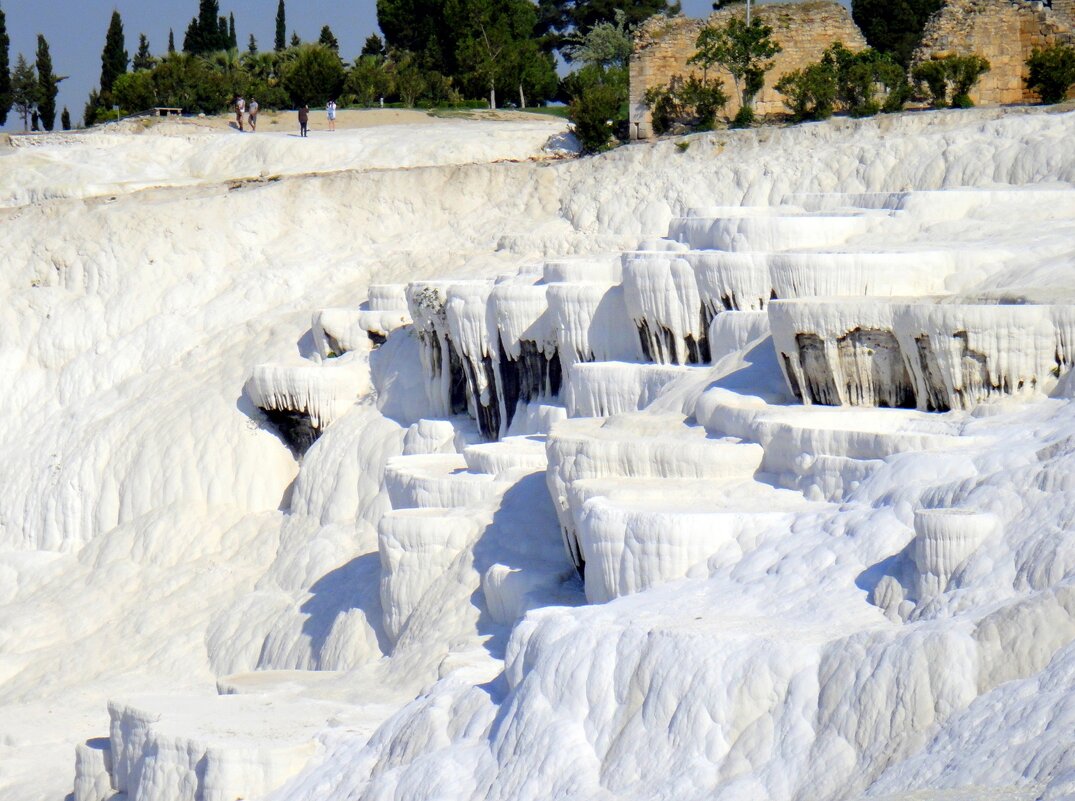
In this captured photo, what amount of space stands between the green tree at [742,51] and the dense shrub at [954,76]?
9.58 ft

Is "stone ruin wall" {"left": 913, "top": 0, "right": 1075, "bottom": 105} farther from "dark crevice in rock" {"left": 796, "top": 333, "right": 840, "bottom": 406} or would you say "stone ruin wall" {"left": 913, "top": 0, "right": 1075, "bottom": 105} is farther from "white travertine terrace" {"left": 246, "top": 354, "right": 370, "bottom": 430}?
"dark crevice in rock" {"left": 796, "top": 333, "right": 840, "bottom": 406}

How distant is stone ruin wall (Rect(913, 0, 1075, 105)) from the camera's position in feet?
86.1

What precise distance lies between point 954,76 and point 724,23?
4.44m

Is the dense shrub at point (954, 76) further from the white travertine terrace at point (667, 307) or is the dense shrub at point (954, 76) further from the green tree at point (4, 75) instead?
the green tree at point (4, 75)

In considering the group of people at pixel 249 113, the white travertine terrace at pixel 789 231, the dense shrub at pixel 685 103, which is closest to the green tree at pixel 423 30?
the group of people at pixel 249 113

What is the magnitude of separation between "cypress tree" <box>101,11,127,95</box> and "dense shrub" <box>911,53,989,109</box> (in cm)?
3185

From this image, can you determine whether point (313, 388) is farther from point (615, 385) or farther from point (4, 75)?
point (4, 75)

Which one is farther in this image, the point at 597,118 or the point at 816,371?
the point at 597,118

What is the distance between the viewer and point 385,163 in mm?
29734

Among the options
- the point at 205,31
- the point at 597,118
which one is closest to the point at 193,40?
the point at 205,31

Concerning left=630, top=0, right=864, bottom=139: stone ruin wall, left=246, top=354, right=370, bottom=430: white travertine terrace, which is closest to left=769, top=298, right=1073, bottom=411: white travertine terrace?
left=246, top=354, right=370, bottom=430: white travertine terrace

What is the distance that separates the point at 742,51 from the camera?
28.0 m

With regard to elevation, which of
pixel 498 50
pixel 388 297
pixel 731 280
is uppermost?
pixel 498 50

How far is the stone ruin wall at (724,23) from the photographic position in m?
28.9
